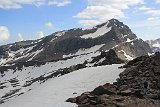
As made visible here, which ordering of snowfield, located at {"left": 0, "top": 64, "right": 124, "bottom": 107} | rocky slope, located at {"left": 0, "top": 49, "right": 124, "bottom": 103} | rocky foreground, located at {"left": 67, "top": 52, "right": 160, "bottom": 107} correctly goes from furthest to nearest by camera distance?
rocky slope, located at {"left": 0, "top": 49, "right": 124, "bottom": 103}
snowfield, located at {"left": 0, "top": 64, "right": 124, "bottom": 107}
rocky foreground, located at {"left": 67, "top": 52, "right": 160, "bottom": 107}

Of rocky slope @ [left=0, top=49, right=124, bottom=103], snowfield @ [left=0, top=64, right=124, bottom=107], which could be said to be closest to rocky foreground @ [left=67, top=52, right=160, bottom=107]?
snowfield @ [left=0, top=64, right=124, bottom=107]

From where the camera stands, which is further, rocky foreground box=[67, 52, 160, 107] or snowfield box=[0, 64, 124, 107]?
snowfield box=[0, 64, 124, 107]

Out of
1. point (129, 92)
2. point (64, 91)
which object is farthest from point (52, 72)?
point (129, 92)

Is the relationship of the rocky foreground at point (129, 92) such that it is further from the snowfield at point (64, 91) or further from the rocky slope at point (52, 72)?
the rocky slope at point (52, 72)

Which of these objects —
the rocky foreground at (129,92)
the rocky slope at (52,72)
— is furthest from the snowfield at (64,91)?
the rocky slope at (52,72)

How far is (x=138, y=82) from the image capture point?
34.4 meters

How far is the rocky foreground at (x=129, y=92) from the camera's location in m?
28.7

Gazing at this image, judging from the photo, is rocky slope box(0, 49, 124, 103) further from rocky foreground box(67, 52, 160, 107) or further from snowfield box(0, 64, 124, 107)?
rocky foreground box(67, 52, 160, 107)

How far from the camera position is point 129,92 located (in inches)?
1228

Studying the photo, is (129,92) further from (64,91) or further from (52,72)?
(52,72)

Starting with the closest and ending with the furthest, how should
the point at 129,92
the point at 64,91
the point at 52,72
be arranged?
the point at 129,92, the point at 64,91, the point at 52,72

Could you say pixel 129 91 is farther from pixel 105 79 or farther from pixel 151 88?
pixel 105 79

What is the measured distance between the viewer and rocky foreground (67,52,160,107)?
28.7m

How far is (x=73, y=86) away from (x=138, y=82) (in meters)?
10.3
